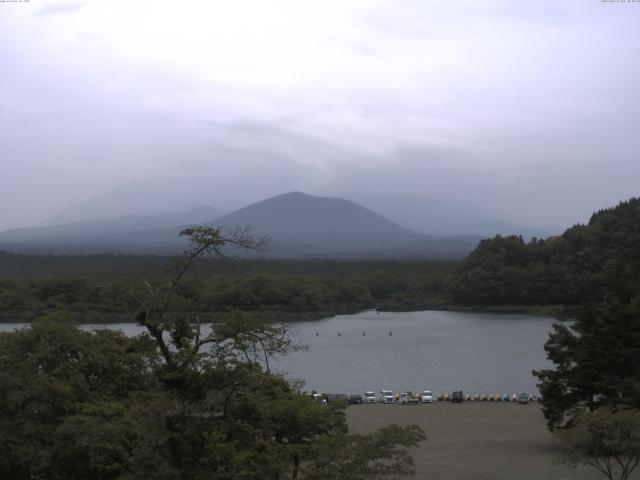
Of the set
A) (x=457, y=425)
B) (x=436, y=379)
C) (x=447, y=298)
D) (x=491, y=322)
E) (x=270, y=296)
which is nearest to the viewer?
(x=457, y=425)

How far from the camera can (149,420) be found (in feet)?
14.7

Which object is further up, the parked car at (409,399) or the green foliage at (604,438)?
the green foliage at (604,438)

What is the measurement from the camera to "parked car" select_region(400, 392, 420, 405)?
17.2m

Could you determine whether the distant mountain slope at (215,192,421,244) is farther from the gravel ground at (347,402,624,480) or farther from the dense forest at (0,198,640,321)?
the gravel ground at (347,402,624,480)

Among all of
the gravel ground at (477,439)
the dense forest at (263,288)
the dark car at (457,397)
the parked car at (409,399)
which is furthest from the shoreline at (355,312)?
the gravel ground at (477,439)

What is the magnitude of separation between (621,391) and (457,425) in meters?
3.79

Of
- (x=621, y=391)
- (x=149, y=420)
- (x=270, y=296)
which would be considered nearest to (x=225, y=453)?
(x=149, y=420)

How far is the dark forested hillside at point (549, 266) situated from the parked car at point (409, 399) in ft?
85.0

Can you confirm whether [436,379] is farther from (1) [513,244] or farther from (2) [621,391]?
(1) [513,244]

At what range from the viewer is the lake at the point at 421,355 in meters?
20.5

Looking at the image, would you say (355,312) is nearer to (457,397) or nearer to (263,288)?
(263,288)

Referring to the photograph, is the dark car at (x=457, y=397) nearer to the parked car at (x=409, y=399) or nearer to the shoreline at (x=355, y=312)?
the parked car at (x=409, y=399)

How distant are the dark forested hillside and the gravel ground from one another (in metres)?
27.1

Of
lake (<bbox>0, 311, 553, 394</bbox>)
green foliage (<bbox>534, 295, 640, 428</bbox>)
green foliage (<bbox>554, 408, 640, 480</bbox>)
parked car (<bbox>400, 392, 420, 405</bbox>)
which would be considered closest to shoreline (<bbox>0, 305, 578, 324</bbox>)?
lake (<bbox>0, 311, 553, 394</bbox>)
